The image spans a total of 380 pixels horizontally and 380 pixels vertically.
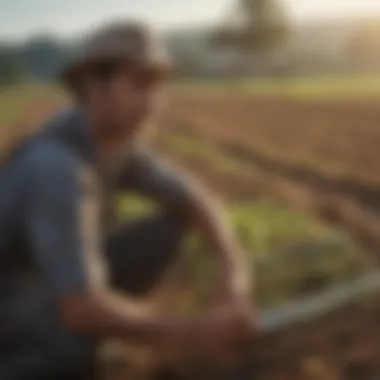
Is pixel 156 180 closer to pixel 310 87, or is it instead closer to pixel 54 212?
pixel 54 212

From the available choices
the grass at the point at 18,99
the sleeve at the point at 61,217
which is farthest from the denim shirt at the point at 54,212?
the grass at the point at 18,99

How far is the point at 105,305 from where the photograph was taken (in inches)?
36.7

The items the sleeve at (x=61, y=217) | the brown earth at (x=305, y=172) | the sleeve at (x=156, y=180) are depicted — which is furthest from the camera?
the brown earth at (x=305, y=172)

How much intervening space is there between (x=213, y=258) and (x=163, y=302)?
93 millimetres

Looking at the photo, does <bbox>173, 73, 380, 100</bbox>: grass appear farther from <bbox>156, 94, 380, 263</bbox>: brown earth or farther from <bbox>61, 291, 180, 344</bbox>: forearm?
<bbox>61, 291, 180, 344</bbox>: forearm

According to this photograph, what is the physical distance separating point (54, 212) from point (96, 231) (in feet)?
0.27

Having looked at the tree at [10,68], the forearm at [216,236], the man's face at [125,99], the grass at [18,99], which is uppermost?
the tree at [10,68]

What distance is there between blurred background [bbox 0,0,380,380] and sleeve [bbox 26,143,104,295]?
0.56ft

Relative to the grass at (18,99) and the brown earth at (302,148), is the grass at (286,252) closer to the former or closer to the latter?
the brown earth at (302,148)

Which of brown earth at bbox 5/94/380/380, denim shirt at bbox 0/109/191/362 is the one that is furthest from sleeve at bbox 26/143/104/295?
brown earth at bbox 5/94/380/380

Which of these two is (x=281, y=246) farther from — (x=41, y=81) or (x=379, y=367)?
(x=41, y=81)

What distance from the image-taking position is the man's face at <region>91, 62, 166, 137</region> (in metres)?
0.94

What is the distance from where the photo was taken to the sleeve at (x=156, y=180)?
1030mm

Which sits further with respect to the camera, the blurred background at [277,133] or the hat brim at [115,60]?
the blurred background at [277,133]
